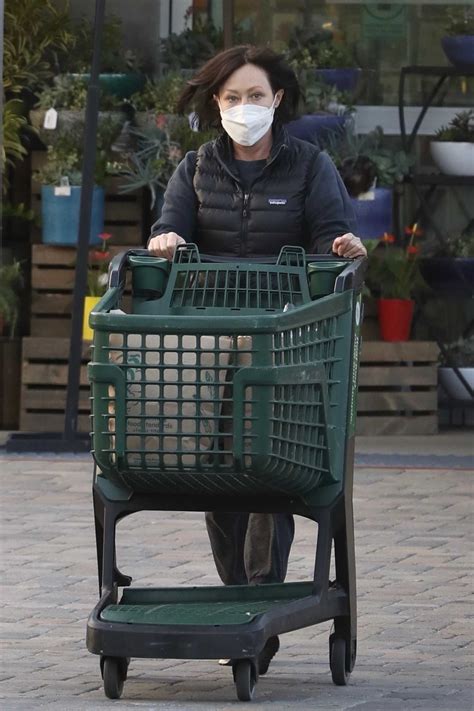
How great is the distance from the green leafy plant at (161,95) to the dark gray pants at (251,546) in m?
4.97

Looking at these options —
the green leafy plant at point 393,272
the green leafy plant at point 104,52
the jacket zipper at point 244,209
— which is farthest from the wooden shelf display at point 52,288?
the jacket zipper at point 244,209

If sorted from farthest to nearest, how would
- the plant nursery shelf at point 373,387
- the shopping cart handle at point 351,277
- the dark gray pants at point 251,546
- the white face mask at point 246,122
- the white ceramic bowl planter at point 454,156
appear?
the white ceramic bowl planter at point 454,156 → the plant nursery shelf at point 373,387 → the dark gray pants at point 251,546 → the white face mask at point 246,122 → the shopping cart handle at point 351,277

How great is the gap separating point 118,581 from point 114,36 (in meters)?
6.10

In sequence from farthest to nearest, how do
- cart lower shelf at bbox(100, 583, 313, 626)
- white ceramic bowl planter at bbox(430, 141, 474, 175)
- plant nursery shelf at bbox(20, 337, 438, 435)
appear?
white ceramic bowl planter at bbox(430, 141, 474, 175) < plant nursery shelf at bbox(20, 337, 438, 435) < cart lower shelf at bbox(100, 583, 313, 626)

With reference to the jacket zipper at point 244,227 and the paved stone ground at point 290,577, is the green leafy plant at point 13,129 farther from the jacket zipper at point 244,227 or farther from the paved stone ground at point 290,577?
the jacket zipper at point 244,227

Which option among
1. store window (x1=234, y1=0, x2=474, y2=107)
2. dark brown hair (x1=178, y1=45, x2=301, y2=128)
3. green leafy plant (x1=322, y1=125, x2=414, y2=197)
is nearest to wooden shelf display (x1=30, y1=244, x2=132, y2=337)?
green leafy plant (x1=322, y1=125, x2=414, y2=197)

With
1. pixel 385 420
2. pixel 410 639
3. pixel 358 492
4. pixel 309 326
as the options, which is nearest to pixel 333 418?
pixel 309 326

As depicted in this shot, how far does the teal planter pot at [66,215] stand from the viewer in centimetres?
962

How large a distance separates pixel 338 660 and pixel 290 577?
5.04 feet

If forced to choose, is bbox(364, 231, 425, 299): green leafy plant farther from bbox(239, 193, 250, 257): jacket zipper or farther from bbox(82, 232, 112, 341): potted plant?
bbox(239, 193, 250, 257): jacket zipper

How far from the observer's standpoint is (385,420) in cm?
978

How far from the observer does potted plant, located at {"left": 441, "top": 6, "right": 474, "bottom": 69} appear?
394 inches

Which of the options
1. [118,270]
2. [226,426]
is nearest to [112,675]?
[226,426]

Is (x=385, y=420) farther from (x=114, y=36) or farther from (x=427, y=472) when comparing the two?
(x=114, y=36)
